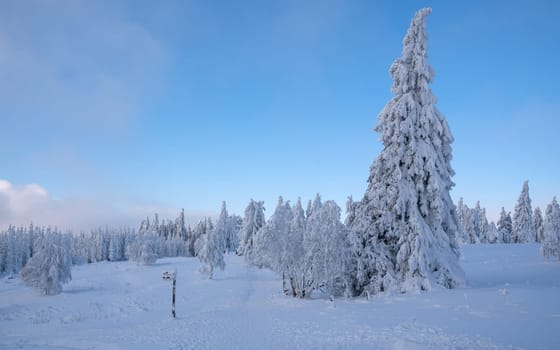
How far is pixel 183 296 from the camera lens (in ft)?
98.5

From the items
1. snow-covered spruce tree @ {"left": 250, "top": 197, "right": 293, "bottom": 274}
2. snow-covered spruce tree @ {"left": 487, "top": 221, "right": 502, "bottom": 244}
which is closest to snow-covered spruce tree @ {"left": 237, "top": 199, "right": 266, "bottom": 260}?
snow-covered spruce tree @ {"left": 250, "top": 197, "right": 293, "bottom": 274}

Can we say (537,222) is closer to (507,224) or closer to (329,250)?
(507,224)

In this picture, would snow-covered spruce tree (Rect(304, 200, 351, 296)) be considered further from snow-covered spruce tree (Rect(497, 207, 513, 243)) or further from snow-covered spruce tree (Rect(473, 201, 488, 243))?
snow-covered spruce tree (Rect(473, 201, 488, 243))

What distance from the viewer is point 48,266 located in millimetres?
35719

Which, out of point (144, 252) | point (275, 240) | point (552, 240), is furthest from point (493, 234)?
point (144, 252)

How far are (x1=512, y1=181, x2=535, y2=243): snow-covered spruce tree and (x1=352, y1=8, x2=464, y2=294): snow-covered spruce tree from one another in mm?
55997

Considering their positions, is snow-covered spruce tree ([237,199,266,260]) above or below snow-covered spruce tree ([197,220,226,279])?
above

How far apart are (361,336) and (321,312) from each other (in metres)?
5.63

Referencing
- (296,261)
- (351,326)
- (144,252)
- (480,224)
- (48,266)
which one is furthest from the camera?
(480,224)

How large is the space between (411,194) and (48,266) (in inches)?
1472

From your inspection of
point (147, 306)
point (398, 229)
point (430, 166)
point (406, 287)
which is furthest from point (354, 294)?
point (147, 306)

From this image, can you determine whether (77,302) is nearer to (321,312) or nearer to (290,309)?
(290,309)

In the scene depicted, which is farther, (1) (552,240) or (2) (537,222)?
(2) (537,222)

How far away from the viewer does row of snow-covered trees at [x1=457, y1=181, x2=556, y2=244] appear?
216 ft
